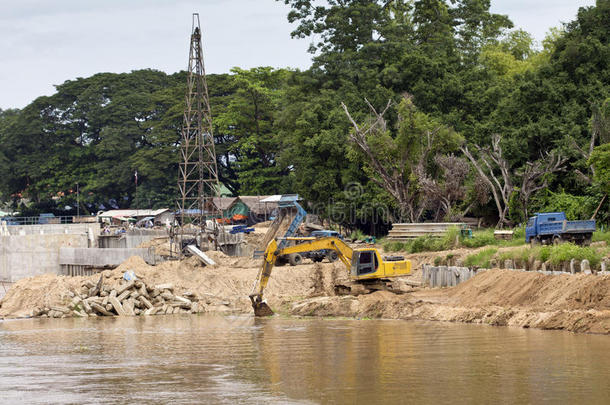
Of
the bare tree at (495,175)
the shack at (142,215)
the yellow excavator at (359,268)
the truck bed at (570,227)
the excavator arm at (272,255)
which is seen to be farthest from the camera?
the shack at (142,215)

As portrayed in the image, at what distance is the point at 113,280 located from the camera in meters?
42.5

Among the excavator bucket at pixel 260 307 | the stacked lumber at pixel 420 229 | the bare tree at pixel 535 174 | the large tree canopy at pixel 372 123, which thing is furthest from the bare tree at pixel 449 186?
the excavator bucket at pixel 260 307

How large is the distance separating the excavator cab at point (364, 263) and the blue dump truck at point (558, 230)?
816 cm

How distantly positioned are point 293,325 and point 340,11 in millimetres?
43176

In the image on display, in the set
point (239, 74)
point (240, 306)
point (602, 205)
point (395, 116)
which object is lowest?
point (240, 306)

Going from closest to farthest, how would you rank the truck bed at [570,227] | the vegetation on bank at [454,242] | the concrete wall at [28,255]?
the truck bed at [570,227], the vegetation on bank at [454,242], the concrete wall at [28,255]

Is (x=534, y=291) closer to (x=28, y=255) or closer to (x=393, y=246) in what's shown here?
(x=393, y=246)

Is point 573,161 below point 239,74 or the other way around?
below

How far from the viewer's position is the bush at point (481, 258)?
→ 36.6 m

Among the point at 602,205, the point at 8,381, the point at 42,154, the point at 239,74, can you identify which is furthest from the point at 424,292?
the point at 42,154

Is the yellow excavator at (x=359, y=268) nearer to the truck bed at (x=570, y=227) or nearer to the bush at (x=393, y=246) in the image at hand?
the truck bed at (x=570, y=227)

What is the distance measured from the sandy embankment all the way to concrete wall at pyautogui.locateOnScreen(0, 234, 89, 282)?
13850 millimetres

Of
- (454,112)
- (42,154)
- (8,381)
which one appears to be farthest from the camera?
(42,154)

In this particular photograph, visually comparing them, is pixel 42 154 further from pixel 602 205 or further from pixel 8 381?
pixel 8 381
